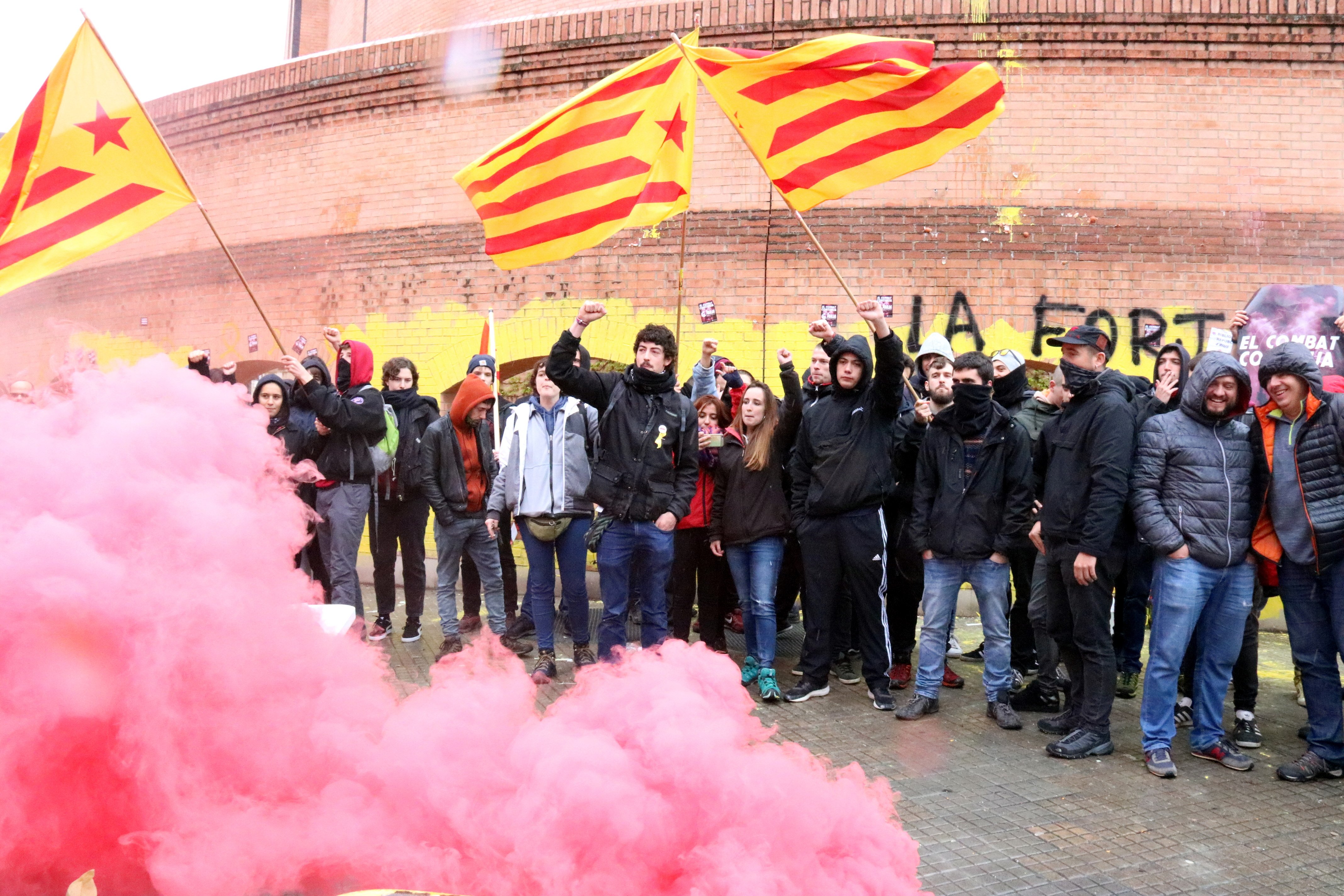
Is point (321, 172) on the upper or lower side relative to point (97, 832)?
Answer: upper

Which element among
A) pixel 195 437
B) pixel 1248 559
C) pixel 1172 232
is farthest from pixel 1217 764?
pixel 1172 232

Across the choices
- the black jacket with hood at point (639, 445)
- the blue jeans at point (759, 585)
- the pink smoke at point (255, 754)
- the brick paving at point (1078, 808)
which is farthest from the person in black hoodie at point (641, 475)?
the pink smoke at point (255, 754)

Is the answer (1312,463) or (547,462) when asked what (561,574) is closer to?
(547,462)

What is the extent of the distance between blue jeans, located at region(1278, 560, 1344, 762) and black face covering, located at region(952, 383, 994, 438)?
168 cm

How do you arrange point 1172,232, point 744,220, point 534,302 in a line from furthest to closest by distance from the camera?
point 534,302 < point 744,220 < point 1172,232

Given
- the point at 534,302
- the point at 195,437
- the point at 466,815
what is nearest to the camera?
the point at 466,815

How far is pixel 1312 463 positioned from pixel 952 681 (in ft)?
8.38

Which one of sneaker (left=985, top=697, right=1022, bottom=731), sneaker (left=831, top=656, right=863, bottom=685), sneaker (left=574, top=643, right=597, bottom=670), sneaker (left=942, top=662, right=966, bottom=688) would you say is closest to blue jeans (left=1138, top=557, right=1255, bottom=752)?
sneaker (left=985, top=697, right=1022, bottom=731)

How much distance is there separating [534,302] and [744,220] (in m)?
2.33

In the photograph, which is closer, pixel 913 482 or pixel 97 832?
pixel 97 832

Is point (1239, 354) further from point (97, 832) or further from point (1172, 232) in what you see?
point (97, 832)

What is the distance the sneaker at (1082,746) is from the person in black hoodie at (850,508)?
1047mm

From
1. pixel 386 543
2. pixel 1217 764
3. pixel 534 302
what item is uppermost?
pixel 534 302

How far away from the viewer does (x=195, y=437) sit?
10.1ft
